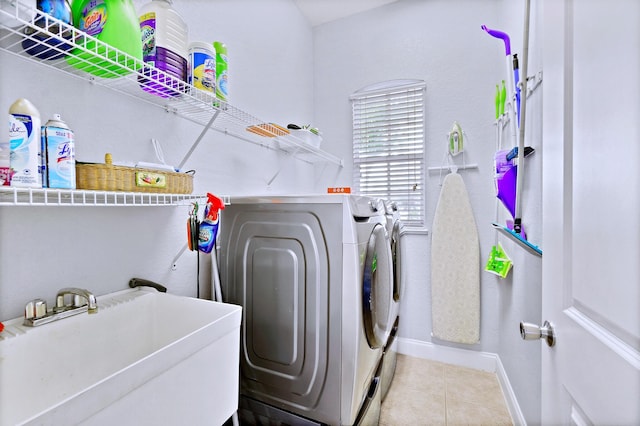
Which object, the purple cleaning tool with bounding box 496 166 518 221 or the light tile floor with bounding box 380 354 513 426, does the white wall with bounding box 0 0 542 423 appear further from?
the light tile floor with bounding box 380 354 513 426

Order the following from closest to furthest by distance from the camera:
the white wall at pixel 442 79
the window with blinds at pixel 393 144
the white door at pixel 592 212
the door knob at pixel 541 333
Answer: the white door at pixel 592 212 → the door knob at pixel 541 333 → the white wall at pixel 442 79 → the window with blinds at pixel 393 144

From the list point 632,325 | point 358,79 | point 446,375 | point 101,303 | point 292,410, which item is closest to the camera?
point 632,325

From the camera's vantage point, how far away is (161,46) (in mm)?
971

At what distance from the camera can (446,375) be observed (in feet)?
7.26

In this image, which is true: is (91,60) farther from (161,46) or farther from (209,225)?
(209,225)

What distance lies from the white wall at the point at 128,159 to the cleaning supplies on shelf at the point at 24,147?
28 cm

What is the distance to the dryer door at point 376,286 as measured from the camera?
4.08ft

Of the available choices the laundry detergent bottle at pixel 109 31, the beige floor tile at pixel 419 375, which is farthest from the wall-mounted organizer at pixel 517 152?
the laundry detergent bottle at pixel 109 31

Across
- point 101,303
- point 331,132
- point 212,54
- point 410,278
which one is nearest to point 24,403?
point 101,303

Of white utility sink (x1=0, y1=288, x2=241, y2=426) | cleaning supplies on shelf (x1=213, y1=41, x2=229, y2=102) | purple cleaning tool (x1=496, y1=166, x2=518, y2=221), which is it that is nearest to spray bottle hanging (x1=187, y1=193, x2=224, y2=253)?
white utility sink (x1=0, y1=288, x2=241, y2=426)

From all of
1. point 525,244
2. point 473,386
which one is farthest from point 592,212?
point 473,386

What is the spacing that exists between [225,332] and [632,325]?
3.01 feet

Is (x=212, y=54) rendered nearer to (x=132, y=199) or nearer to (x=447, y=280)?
(x=132, y=199)

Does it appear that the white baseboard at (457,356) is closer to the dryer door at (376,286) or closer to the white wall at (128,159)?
the dryer door at (376,286)
